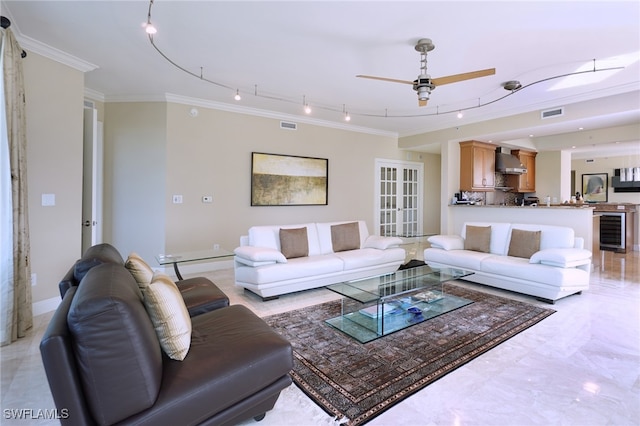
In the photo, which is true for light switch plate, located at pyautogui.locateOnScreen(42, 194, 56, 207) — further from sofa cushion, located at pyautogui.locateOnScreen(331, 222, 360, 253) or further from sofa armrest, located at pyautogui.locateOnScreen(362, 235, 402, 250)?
sofa armrest, located at pyautogui.locateOnScreen(362, 235, 402, 250)

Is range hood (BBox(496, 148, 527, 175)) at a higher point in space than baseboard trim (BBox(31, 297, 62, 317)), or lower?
higher


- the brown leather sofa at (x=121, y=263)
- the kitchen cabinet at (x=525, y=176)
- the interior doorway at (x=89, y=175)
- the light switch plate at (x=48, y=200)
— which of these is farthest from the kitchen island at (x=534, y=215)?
the light switch plate at (x=48, y=200)

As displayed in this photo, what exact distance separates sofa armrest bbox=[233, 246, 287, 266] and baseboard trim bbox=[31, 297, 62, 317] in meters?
2.01

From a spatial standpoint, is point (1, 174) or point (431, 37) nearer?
point (1, 174)

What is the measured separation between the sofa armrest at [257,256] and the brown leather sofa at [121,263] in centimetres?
79

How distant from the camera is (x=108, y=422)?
1.22 m

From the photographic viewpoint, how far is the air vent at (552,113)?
4926 mm

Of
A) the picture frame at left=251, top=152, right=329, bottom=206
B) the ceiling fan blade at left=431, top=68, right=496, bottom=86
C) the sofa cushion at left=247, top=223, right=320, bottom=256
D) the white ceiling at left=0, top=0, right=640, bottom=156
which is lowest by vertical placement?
the sofa cushion at left=247, top=223, right=320, bottom=256

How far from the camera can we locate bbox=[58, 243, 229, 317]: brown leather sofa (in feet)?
6.52

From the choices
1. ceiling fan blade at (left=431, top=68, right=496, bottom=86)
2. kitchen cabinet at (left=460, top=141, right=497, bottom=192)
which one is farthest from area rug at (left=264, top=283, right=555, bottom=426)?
kitchen cabinet at (left=460, top=141, right=497, bottom=192)

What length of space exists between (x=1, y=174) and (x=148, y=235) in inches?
95.6

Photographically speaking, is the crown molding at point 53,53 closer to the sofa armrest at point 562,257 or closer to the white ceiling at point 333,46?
the white ceiling at point 333,46

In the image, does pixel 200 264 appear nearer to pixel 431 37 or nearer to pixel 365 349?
pixel 365 349

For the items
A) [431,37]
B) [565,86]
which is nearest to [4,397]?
[431,37]
